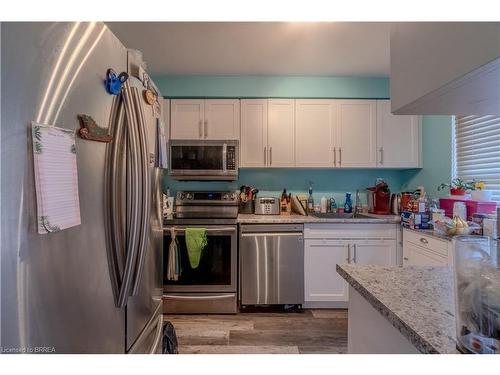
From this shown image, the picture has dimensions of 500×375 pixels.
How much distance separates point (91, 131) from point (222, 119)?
2214mm

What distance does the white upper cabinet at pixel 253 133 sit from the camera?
2.86 meters

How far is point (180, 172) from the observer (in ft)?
8.85

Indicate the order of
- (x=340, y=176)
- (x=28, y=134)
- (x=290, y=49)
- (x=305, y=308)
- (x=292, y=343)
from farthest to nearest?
(x=340, y=176), (x=305, y=308), (x=290, y=49), (x=292, y=343), (x=28, y=134)

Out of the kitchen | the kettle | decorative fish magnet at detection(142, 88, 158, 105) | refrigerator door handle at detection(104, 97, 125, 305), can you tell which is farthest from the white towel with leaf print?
the kettle

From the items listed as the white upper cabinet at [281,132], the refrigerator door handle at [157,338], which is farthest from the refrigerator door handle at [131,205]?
the white upper cabinet at [281,132]

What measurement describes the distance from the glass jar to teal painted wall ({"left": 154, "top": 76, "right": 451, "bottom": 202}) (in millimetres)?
2473

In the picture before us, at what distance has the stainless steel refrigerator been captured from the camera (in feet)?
1.66

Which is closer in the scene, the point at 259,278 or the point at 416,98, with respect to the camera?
the point at 416,98

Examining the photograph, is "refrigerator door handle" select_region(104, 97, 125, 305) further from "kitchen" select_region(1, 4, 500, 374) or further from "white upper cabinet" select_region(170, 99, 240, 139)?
"white upper cabinet" select_region(170, 99, 240, 139)

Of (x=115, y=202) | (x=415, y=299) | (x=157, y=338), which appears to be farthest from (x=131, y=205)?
(x=415, y=299)

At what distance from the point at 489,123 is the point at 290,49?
5.74 feet
